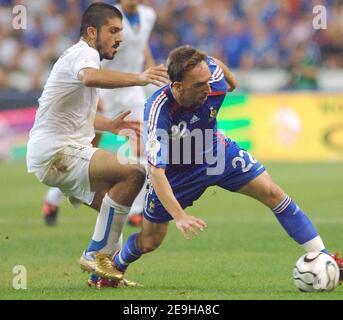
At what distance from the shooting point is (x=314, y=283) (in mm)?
7156

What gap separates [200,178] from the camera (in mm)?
7570

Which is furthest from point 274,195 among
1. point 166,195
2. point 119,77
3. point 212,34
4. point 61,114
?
point 212,34

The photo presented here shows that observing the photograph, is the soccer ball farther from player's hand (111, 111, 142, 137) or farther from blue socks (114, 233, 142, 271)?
player's hand (111, 111, 142, 137)

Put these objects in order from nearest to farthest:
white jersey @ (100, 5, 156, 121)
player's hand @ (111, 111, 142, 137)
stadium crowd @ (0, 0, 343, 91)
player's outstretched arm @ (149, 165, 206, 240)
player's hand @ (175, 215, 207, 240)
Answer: player's hand @ (175, 215, 207, 240) < player's outstretched arm @ (149, 165, 206, 240) < player's hand @ (111, 111, 142, 137) < white jersey @ (100, 5, 156, 121) < stadium crowd @ (0, 0, 343, 91)

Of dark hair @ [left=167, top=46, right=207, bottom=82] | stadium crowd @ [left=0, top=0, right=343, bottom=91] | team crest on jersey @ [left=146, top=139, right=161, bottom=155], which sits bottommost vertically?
team crest on jersey @ [left=146, top=139, right=161, bottom=155]

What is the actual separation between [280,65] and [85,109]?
14.1 metres

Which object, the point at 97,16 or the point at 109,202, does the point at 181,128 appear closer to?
the point at 109,202

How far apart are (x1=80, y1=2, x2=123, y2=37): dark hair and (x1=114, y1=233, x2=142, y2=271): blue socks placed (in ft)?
5.28

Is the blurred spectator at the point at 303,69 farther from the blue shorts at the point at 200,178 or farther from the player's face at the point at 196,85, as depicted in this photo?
the player's face at the point at 196,85

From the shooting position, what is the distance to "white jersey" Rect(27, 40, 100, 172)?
25.8ft

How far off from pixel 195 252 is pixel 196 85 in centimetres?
291

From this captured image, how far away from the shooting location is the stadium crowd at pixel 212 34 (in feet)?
70.7

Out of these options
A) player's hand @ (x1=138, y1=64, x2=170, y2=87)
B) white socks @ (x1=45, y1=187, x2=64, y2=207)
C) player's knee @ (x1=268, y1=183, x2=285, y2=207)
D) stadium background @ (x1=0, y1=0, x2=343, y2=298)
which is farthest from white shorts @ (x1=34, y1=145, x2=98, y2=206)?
stadium background @ (x1=0, y1=0, x2=343, y2=298)

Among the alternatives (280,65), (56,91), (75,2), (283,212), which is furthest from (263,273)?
(75,2)
